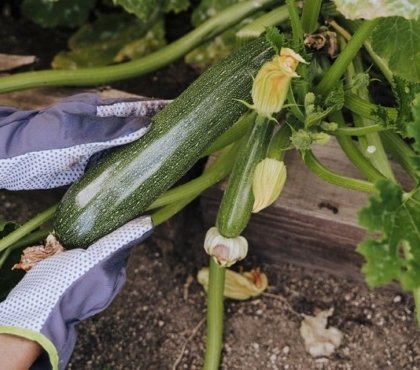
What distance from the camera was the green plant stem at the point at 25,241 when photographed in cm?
172

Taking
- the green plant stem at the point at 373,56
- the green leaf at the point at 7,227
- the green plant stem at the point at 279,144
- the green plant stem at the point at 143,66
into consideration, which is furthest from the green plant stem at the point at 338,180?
the green leaf at the point at 7,227

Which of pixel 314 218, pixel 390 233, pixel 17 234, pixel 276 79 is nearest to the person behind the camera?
pixel 390 233

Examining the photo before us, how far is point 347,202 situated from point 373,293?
290 millimetres

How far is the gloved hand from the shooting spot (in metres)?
1.54

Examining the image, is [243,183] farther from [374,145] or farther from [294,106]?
[374,145]

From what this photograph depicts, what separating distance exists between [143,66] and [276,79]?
643 mm

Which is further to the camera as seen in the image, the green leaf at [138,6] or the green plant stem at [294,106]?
the green leaf at [138,6]

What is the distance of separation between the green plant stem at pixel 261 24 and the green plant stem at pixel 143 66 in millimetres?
91

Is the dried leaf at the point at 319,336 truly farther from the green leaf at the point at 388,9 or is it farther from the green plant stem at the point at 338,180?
the green leaf at the point at 388,9

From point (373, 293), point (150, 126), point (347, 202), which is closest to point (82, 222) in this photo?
point (150, 126)

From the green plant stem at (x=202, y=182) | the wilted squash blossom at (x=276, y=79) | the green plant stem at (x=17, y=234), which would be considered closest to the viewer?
the wilted squash blossom at (x=276, y=79)

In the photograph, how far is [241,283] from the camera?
2.09 m

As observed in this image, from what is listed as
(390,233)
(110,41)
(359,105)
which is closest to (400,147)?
(359,105)

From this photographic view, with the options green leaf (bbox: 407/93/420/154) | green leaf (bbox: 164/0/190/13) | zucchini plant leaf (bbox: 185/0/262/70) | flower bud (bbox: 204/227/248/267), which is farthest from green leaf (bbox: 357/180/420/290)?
green leaf (bbox: 164/0/190/13)
